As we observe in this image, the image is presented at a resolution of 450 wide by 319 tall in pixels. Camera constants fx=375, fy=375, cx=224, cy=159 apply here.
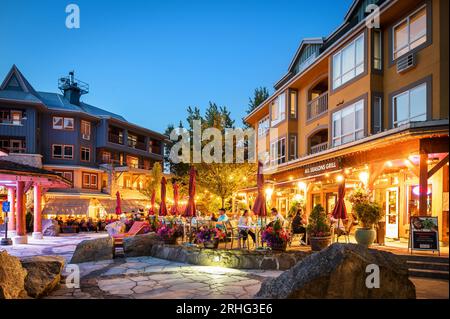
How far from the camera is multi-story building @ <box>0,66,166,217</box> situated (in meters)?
35.0

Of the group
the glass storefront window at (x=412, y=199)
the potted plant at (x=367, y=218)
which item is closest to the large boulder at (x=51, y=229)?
Answer: the potted plant at (x=367, y=218)

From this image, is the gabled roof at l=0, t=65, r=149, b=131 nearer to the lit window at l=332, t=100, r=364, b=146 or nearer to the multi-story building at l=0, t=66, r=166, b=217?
the multi-story building at l=0, t=66, r=166, b=217

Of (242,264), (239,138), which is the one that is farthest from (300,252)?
(239,138)

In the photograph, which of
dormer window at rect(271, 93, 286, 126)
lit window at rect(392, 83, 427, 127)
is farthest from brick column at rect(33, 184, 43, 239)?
lit window at rect(392, 83, 427, 127)

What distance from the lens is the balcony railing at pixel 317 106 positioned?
19.9m

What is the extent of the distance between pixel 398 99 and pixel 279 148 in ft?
34.7

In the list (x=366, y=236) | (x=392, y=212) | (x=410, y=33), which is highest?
(x=410, y=33)

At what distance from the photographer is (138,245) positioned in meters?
13.8

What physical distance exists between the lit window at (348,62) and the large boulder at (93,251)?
40.2 ft

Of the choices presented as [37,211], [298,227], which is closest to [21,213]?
[37,211]

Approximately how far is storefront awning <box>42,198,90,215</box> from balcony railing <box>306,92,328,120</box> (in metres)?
23.5

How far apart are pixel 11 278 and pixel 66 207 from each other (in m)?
29.5

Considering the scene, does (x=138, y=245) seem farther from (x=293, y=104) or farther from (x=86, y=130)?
(x=86, y=130)
